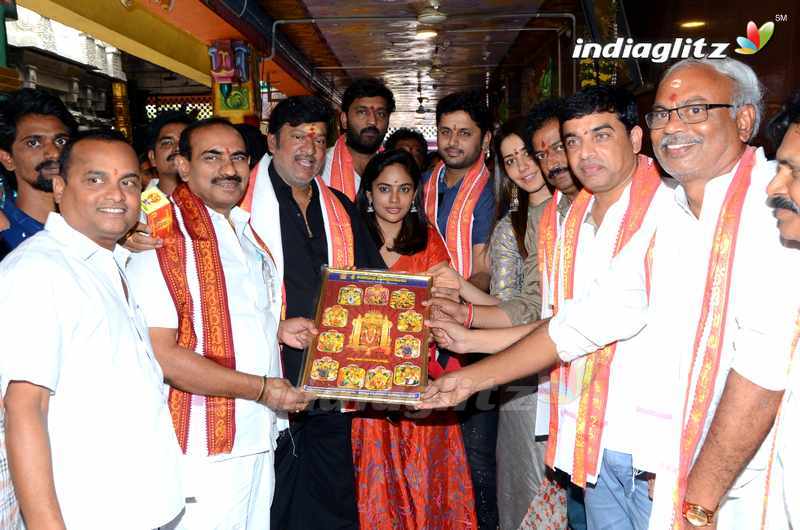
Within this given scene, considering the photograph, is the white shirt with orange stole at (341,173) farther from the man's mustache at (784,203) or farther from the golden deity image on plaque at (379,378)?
the man's mustache at (784,203)

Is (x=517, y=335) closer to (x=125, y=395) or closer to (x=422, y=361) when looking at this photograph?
(x=422, y=361)

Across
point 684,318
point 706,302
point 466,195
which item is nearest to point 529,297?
point 466,195

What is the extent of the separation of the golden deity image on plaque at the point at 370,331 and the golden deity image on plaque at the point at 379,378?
0.11 metres

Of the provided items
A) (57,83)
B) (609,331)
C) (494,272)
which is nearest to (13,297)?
(609,331)

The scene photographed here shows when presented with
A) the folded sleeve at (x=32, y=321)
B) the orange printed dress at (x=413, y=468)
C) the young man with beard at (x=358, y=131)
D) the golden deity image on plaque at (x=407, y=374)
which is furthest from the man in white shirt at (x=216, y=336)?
the young man with beard at (x=358, y=131)

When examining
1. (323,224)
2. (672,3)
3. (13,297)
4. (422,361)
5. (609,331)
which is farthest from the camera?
(672,3)

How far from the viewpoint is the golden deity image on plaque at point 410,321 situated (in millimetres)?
2992

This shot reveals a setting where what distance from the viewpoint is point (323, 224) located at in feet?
11.2

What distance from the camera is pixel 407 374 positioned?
2.86 metres

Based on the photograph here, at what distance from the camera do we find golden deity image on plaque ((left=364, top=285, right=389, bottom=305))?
9.98ft

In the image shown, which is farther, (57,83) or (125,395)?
(57,83)

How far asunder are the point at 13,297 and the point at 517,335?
1.97 m

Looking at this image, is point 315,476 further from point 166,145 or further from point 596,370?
point 166,145

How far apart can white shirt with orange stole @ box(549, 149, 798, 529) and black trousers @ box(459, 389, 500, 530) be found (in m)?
1.31
